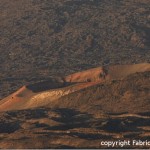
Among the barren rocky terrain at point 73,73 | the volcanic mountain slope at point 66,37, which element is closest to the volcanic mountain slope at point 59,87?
the barren rocky terrain at point 73,73

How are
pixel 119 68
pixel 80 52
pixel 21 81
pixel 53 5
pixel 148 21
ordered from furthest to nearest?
pixel 53 5, pixel 148 21, pixel 80 52, pixel 21 81, pixel 119 68

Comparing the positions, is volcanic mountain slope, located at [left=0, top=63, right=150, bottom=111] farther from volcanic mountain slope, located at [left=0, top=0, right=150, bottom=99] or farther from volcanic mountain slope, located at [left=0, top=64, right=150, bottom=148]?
volcanic mountain slope, located at [left=0, top=0, right=150, bottom=99]

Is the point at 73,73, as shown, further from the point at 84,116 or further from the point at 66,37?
the point at 84,116

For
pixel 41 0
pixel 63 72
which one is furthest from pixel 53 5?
pixel 63 72

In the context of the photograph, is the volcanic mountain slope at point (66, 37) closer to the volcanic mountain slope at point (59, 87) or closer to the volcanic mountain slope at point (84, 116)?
the volcanic mountain slope at point (59, 87)

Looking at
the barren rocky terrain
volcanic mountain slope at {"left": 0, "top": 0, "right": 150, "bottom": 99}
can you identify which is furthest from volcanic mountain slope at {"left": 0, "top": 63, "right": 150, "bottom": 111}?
volcanic mountain slope at {"left": 0, "top": 0, "right": 150, "bottom": 99}

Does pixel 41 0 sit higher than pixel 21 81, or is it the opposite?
pixel 41 0

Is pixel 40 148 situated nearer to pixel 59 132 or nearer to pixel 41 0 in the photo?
pixel 59 132
